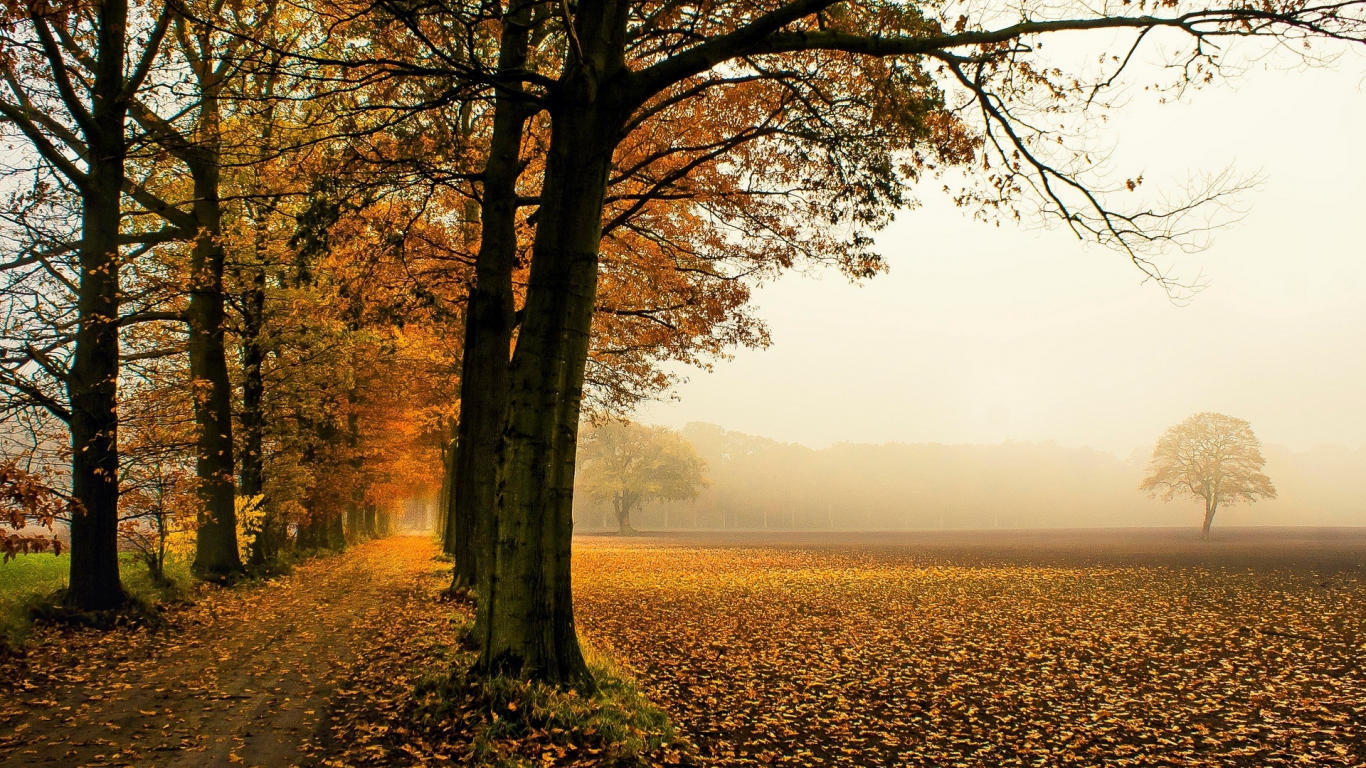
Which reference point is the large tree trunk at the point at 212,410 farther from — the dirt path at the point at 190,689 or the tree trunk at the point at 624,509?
the tree trunk at the point at 624,509

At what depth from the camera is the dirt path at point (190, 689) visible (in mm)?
5652

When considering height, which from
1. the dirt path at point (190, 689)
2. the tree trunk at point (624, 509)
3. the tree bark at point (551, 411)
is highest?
the tree bark at point (551, 411)

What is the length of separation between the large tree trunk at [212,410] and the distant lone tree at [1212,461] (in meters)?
62.0

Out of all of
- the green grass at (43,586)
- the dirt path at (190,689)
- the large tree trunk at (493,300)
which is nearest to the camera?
the dirt path at (190,689)

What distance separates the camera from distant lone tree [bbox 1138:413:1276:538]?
55.4m

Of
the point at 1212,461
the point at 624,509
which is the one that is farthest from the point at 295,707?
the point at 1212,461

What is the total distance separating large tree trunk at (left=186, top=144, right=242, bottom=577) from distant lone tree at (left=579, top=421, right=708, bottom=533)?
171 ft

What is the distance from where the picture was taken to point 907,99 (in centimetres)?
804

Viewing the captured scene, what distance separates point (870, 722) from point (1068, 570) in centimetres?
2203

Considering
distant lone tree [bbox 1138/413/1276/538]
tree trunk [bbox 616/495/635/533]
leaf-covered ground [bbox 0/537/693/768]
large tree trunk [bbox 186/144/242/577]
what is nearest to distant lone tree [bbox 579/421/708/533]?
tree trunk [bbox 616/495/635/533]

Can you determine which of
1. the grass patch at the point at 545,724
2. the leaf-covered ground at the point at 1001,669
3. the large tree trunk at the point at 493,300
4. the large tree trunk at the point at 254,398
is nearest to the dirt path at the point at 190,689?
the grass patch at the point at 545,724

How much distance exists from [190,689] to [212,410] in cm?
942

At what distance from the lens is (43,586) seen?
1115 centimetres

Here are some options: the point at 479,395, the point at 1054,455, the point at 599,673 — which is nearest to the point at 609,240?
the point at 479,395
